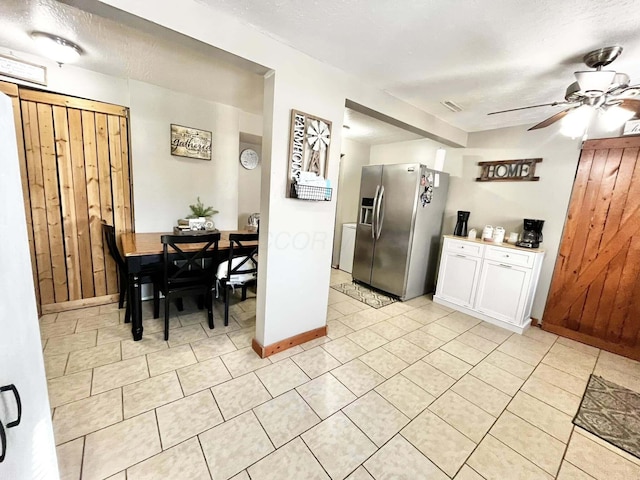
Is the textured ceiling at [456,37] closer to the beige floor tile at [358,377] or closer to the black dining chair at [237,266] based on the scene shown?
the black dining chair at [237,266]

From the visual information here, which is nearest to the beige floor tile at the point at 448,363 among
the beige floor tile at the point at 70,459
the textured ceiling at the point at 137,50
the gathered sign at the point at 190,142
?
the beige floor tile at the point at 70,459

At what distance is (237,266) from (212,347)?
80 cm

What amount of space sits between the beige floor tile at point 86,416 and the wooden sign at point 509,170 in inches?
173

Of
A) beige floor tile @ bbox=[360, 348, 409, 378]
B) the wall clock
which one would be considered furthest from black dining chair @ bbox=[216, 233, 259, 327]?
the wall clock

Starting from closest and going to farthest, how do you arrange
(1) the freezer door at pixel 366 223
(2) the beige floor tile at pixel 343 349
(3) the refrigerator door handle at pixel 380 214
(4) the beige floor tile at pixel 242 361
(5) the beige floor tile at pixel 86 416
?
(5) the beige floor tile at pixel 86 416 < (4) the beige floor tile at pixel 242 361 < (2) the beige floor tile at pixel 343 349 < (3) the refrigerator door handle at pixel 380 214 < (1) the freezer door at pixel 366 223

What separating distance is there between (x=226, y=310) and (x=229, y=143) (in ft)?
6.98

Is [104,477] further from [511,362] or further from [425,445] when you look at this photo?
[511,362]

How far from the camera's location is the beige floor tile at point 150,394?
165 cm

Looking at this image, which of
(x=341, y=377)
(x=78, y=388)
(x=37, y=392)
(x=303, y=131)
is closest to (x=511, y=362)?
(x=341, y=377)

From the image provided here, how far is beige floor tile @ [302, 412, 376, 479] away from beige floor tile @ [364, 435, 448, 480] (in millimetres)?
57

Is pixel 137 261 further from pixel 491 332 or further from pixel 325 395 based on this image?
pixel 491 332

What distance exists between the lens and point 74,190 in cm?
268

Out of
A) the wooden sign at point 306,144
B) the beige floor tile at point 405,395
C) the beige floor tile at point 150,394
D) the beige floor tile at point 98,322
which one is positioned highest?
the wooden sign at point 306,144

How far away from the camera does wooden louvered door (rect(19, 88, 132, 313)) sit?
248 cm
